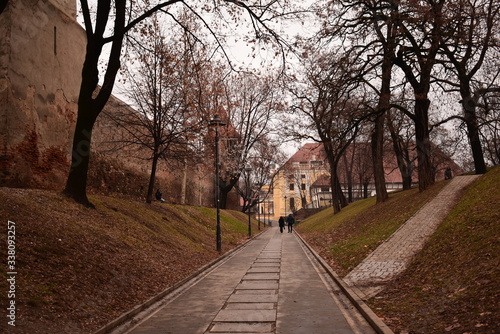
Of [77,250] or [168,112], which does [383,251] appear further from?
[168,112]

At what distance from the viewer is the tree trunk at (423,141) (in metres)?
20.2

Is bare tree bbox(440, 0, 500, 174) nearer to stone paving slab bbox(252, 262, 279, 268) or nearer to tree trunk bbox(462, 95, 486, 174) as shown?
tree trunk bbox(462, 95, 486, 174)

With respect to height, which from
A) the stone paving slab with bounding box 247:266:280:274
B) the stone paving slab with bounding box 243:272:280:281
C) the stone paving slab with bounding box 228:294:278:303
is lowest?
the stone paving slab with bounding box 228:294:278:303

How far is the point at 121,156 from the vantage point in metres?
22.5

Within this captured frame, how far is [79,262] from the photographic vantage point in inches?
306

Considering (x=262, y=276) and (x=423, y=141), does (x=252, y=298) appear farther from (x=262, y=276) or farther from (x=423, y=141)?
(x=423, y=141)

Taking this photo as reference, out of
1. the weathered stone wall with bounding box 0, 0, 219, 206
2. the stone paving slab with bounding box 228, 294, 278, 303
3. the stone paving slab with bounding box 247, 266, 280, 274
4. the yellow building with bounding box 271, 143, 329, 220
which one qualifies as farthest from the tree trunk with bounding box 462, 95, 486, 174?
the yellow building with bounding box 271, 143, 329, 220

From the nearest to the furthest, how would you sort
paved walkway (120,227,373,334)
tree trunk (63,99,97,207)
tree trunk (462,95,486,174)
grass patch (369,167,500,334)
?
grass patch (369,167,500,334) < paved walkway (120,227,373,334) < tree trunk (63,99,97,207) < tree trunk (462,95,486,174)

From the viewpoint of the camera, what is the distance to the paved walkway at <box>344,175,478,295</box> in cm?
932

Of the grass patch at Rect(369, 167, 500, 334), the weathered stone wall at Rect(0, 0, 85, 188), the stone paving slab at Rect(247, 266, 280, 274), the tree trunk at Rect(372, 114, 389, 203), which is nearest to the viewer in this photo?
the grass patch at Rect(369, 167, 500, 334)

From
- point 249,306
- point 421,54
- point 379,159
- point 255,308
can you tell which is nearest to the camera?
point 255,308

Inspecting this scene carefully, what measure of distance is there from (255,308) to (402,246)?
20.8 feet

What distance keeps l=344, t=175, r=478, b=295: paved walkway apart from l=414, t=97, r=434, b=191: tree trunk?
2545 millimetres

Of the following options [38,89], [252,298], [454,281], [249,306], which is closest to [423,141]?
[454,281]
